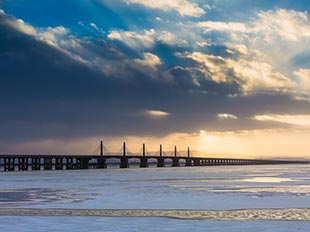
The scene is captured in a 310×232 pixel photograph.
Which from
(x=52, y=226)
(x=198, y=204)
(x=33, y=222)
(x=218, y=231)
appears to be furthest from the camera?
(x=198, y=204)

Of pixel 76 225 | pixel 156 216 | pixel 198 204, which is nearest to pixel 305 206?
pixel 198 204

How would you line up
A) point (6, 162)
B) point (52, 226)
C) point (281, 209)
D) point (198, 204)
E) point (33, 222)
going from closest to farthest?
point (52, 226)
point (33, 222)
point (281, 209)
point (198, 204)
point (6, 162)

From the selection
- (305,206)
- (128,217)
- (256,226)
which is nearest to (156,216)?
(128,217)

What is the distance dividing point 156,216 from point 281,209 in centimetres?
663

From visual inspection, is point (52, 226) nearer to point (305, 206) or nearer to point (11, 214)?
point (11, 214)

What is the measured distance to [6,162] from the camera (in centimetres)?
19325

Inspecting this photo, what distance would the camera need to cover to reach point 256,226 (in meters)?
18.8

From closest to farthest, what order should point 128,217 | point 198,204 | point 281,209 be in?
1. point 128,217
2. point 281,209
3. point 198,204

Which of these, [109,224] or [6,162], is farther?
[6,162]

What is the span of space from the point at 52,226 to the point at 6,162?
182m

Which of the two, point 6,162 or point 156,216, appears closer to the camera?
point 156,216

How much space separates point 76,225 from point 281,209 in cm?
1069

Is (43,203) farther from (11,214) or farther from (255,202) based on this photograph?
(255,202)

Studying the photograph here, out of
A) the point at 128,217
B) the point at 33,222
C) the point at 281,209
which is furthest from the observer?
the point at 281,209
